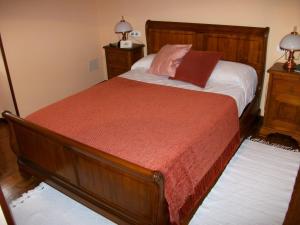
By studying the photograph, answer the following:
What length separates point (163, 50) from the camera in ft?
11.0

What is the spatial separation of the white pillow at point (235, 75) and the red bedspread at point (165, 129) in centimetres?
34

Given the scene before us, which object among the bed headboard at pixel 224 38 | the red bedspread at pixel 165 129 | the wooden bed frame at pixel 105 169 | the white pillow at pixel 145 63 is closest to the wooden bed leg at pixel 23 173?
the wooden bed frame at pixel 105 169

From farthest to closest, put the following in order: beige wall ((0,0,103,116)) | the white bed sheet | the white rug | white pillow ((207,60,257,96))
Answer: beige wall ((0,0,103,116)) < white pillow ((207,60,257,96)) < the white bed sheet < the white rug

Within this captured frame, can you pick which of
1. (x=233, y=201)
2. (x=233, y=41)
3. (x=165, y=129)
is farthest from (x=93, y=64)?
(x=233, y=201)

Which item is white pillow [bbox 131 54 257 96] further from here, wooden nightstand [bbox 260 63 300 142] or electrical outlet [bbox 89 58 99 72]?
electrical outlet [bbox 89 58 99 72]

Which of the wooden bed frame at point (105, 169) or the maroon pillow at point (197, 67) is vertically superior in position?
the maroon pillow at point (197, 67)

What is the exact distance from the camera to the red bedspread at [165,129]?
187cm

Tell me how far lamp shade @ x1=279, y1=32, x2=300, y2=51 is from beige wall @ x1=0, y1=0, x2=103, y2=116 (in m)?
2.64

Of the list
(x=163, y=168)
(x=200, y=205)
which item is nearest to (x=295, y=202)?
(x=163, y=168)

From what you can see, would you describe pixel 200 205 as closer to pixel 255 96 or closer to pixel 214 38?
pixel 255 96

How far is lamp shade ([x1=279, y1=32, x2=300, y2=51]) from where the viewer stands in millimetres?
2672

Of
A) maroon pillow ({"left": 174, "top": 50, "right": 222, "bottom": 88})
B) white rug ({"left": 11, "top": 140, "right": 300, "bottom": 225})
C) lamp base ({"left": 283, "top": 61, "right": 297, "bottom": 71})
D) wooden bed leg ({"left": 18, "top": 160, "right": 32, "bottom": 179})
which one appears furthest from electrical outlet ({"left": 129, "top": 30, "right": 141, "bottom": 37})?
wooden bed leg ({"left": 18, "top": 160, "right": 32, "bottom": 179})

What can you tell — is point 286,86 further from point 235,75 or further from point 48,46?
point 48,46

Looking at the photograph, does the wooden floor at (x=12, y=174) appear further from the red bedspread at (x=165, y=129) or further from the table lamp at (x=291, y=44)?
the table lamp at (x=291, y=44)
